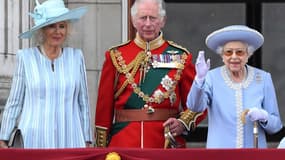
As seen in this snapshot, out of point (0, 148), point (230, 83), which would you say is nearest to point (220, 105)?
point (230, 83)

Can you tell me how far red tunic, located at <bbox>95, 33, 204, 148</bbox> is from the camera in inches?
291

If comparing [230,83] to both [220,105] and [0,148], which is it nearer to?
[220,105]

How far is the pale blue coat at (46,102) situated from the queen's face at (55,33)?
0.10 metres

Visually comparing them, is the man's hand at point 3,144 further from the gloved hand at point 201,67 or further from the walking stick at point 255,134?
the walking stick at point 255,134

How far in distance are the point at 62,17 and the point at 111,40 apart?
7.31 feet

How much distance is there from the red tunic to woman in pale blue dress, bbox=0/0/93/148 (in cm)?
28

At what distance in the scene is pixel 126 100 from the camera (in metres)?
7.42

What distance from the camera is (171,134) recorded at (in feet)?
24.1

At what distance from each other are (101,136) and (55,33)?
28.9 inches

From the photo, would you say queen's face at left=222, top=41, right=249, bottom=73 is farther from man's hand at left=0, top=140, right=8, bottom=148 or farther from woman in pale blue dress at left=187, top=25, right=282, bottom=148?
man's hand at left=0, top=140, right=8, bottom=148

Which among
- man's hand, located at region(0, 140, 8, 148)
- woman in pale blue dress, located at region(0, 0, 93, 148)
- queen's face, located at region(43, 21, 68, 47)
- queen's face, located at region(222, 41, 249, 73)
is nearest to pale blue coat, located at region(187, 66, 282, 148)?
queen's face, located at region(222, 41, 249, 73)

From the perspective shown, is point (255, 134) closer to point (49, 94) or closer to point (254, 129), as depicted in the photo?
point (254, 129)

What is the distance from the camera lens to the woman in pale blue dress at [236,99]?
7.10 meters

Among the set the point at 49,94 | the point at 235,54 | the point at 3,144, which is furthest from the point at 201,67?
the point at 3,144
